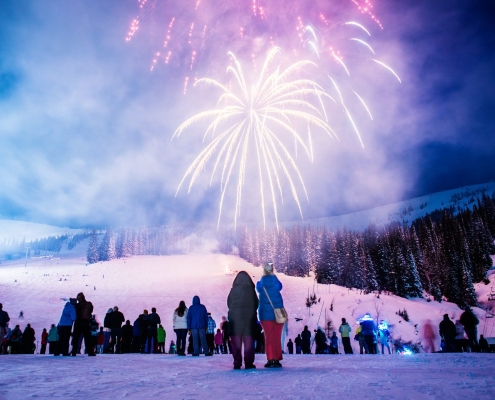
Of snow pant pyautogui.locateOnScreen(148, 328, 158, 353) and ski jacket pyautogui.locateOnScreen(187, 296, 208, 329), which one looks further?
snow pant pyautogui.locateOnScreen(148, 328, 158, 353)

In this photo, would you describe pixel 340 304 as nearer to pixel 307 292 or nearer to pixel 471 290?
pixel 307 292

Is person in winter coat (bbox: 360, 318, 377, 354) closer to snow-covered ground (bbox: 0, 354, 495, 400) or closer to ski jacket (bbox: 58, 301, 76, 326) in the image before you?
snow-covered ground (bbox: 0, 354, 495, 400)

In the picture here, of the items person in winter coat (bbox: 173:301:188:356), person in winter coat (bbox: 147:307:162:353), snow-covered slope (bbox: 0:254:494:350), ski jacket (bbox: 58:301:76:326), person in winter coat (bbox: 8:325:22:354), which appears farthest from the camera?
→ snow-covered slope (bbox: 0:254:494:350)

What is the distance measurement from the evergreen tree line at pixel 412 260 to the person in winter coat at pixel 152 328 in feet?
181

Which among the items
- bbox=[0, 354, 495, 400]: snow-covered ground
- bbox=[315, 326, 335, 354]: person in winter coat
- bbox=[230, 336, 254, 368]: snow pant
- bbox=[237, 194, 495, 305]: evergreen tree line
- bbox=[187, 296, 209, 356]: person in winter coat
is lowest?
bbox=[315, 326, 335, 354]: person in winter coat

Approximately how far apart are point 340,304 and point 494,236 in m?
67.4

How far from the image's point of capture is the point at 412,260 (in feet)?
231

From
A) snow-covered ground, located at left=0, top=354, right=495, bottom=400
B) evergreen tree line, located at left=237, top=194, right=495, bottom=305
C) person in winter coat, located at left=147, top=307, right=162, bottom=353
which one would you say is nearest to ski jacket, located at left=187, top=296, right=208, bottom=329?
person in winter coat, located at left=147, top=307, right=162, bottom=353

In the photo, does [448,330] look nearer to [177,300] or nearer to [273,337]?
[273,337]

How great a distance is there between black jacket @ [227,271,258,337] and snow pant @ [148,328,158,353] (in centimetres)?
978

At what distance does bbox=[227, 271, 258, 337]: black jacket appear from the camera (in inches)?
264

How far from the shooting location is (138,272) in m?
79.8

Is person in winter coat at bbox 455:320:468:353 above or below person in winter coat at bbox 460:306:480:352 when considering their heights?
below

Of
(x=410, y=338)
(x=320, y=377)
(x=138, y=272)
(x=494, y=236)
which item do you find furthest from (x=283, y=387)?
(x=494, y=236)
